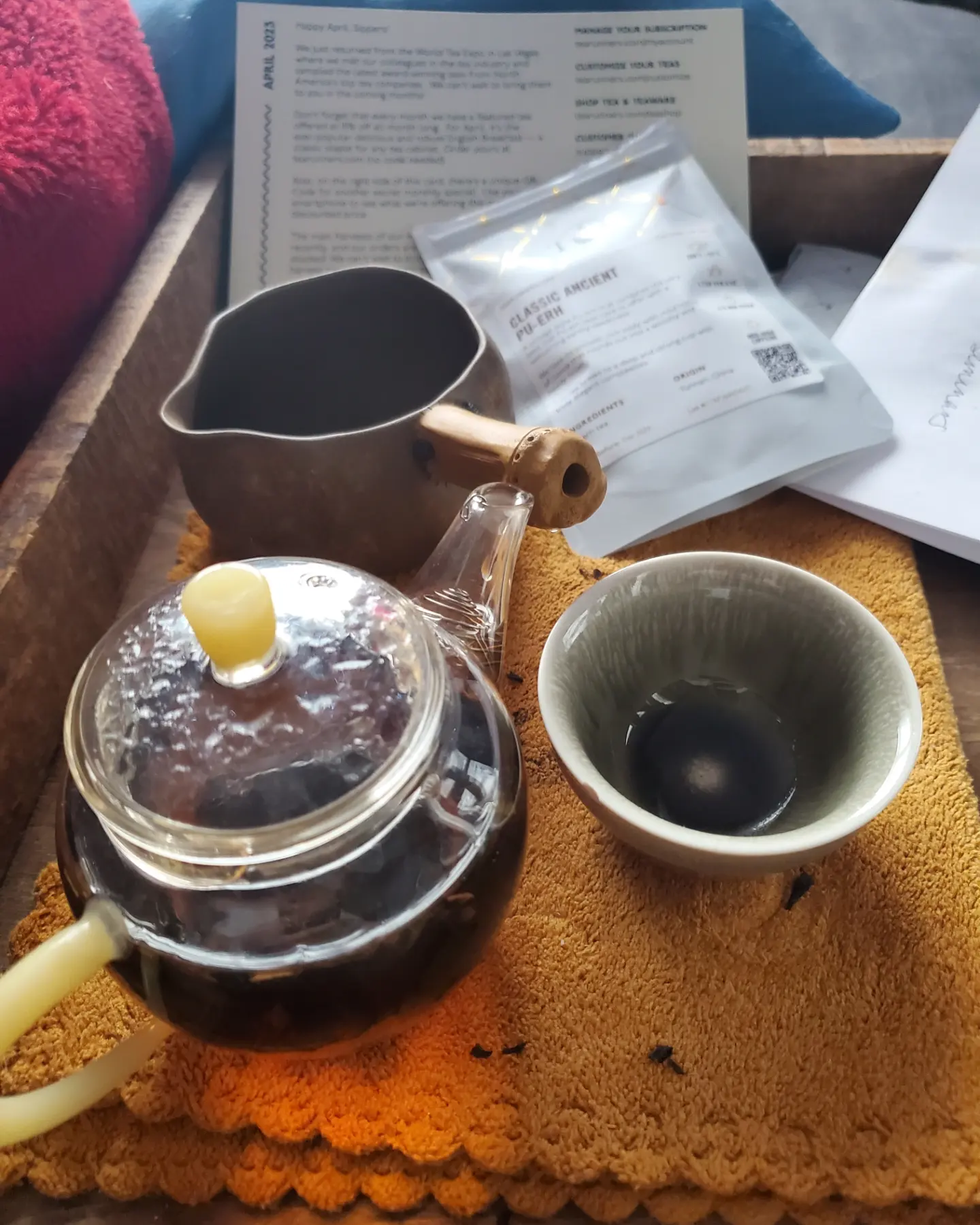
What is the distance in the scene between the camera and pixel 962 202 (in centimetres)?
58

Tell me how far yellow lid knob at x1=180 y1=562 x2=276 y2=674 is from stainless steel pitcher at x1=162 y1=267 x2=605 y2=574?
0.49 ft

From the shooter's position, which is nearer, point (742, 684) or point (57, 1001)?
point (57, 1001)

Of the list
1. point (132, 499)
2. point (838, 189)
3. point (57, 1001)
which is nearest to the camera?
point (57, 1001)

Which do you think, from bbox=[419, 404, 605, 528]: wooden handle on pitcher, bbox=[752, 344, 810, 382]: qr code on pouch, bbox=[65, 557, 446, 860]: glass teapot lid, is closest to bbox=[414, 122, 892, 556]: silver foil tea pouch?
bbox=[752, 344, 810, 382]: qr code on pouch

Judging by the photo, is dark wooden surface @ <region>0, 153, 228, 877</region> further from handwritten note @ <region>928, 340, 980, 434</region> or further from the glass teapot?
handwritten note @ <region>928, 340, 980, 434</region>

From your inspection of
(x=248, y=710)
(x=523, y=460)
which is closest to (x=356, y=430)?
(x=523, y=460)

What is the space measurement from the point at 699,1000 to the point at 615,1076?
4cm

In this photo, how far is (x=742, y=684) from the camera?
0.40 m

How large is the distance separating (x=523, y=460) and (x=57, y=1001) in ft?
0.80

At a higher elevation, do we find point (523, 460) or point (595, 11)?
point (595, 11)

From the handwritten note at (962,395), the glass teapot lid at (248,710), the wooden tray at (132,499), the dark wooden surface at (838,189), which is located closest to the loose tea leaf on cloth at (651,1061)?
the wooden tray at (132,499)

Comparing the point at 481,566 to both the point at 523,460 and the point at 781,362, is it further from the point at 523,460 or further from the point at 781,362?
the point at 781,362

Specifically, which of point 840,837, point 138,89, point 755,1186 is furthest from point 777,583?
point 138,89

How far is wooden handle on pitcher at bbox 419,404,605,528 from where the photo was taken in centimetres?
38
